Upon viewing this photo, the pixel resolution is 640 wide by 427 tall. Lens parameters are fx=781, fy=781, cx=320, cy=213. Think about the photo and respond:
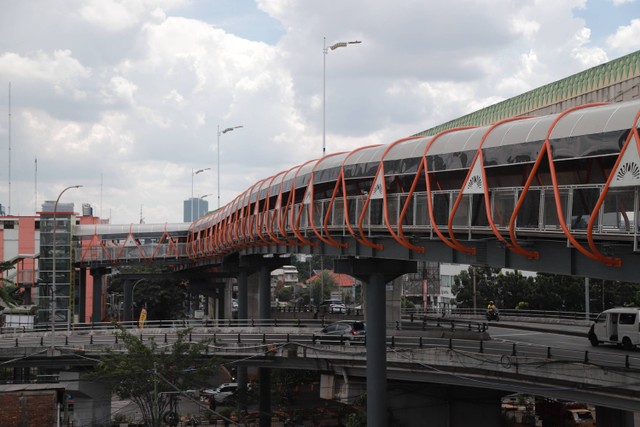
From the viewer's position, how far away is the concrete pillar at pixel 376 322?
35.2 m

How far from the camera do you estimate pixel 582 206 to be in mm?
20469

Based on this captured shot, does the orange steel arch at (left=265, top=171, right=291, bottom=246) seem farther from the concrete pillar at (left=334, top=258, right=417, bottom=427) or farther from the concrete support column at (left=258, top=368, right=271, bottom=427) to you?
the concrete support column at (left=258, top=368, right=271, bottom=427)

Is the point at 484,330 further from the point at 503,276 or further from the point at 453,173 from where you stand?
the point at 503,276

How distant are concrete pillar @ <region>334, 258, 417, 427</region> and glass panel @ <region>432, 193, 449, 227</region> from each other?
9646 mm

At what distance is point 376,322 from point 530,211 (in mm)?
14719

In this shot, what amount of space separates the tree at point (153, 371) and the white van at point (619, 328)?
66.5ft

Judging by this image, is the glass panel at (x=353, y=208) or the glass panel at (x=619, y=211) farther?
the glass panel at (x=353, y=208)

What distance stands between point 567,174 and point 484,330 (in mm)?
24527

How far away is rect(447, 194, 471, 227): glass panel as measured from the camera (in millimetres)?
25375

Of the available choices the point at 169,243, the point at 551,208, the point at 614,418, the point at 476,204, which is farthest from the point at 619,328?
the point at 169,243

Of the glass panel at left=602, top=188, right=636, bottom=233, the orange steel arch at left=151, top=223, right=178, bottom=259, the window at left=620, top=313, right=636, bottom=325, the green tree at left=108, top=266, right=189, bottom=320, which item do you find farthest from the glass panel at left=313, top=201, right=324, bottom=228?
the green tree at left=108, top=266, right=189, bottom=320

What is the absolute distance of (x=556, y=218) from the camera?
21.4 meters

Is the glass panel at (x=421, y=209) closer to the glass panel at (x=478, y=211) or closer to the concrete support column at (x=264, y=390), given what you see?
the glass panel at (x=478, y=211)

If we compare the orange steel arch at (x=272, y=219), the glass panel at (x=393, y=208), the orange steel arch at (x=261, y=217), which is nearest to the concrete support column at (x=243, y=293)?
the orange steel arch at (x=261, y=217)
